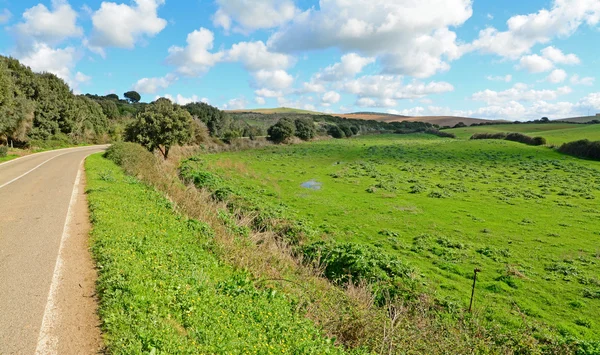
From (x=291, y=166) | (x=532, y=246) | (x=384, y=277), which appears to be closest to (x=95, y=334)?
(x=384, y=277)

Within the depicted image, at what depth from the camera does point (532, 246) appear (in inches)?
691

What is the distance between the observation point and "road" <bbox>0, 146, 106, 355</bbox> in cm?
587

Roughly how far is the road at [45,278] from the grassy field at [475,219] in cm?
1093

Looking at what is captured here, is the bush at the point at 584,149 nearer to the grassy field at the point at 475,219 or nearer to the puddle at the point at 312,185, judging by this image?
the grassy field at the point at 475,219

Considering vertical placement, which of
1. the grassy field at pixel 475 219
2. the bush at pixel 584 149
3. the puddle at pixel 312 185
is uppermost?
the bush at pixel 584 149

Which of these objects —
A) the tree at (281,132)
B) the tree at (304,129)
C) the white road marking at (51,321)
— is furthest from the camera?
the tree at (304,129)

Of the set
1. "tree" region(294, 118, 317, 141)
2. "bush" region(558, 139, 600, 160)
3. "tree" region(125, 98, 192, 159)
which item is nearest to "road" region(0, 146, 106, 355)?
"tree" region(125, 98, 192, 159)

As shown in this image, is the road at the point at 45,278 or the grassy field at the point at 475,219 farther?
the grassy field at the point at 475,219

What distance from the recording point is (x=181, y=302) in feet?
23.3

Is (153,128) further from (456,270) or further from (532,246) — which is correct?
(532,246)

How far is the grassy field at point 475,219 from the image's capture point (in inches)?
496

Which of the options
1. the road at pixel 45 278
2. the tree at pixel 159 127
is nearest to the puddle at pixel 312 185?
the tree at pixel 159 127

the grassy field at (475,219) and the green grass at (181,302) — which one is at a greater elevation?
the green grass at (181,302)

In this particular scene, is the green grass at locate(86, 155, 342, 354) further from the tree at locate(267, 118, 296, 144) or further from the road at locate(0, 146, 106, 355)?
the tree at locate(267, 118, 296, 144)
